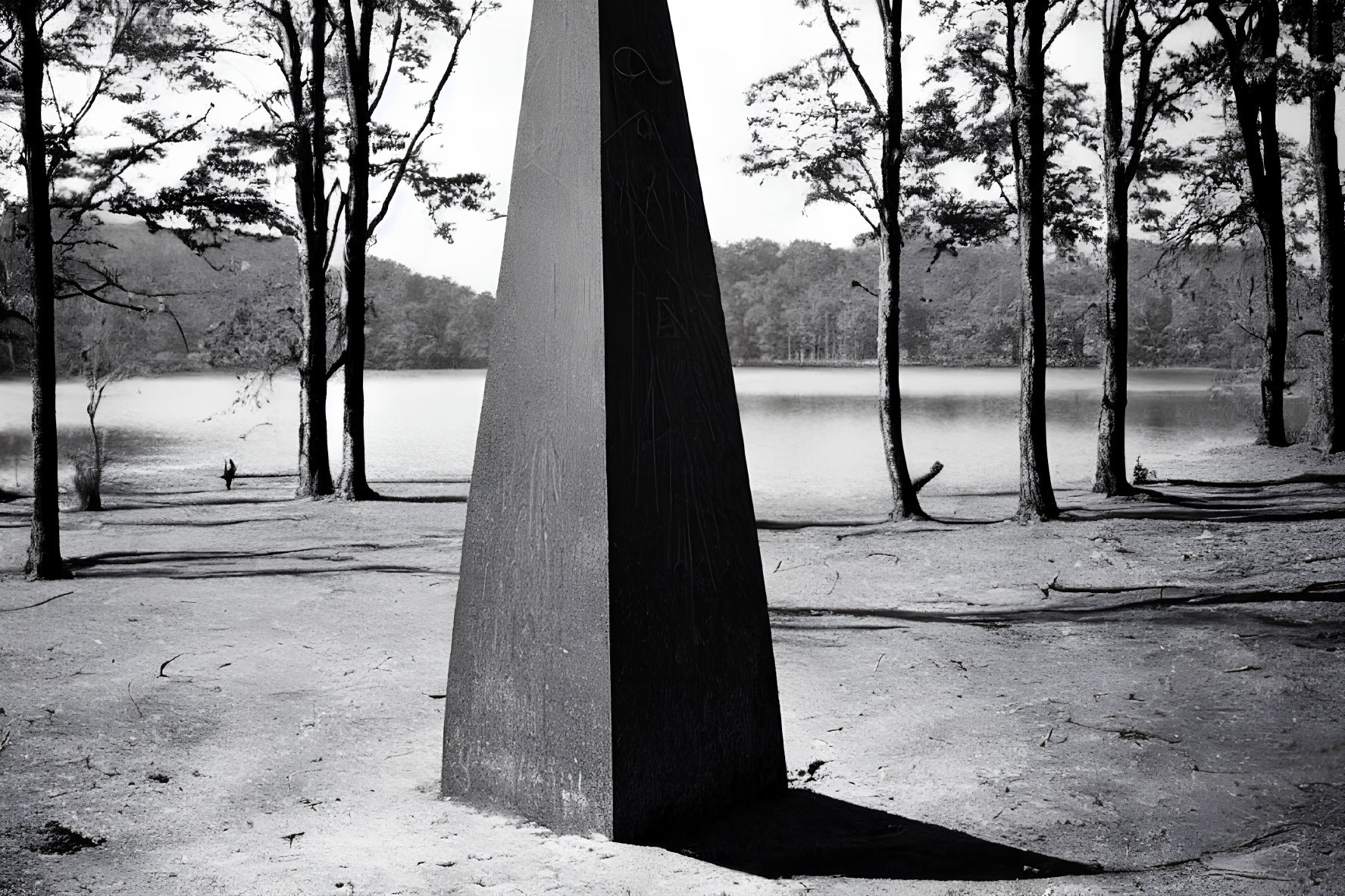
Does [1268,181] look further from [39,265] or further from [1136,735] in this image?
[39,265]

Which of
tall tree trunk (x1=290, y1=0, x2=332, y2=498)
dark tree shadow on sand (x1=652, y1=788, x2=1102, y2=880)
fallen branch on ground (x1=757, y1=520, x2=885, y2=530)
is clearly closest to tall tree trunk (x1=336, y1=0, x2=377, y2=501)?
tall tree trunk (x1=290, y1=0, x2=332, y2=498)

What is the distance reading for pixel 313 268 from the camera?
1695cm

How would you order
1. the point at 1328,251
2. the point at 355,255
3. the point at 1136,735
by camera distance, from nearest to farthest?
the point at 1136,735
the point at 355,255
the point at 1328,251

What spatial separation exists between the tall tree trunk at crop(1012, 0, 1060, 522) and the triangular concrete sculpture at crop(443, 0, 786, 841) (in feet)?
29.3

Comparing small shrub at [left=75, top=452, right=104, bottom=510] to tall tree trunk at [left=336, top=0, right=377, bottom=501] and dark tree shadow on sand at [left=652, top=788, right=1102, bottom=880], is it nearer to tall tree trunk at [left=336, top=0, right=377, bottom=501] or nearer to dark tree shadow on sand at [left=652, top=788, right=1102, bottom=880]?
tall tree trunk at [left=336, top=0, right=377, bottom=501]

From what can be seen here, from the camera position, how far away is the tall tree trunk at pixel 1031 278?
1247 cm

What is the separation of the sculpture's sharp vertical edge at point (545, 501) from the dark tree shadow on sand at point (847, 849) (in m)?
0.49

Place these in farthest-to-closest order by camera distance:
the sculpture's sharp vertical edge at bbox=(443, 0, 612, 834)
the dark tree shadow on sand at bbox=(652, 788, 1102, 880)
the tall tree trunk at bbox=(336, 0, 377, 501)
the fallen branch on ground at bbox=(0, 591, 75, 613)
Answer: the tall tree trunk at bbox=(336, 0, 377, 501), the fallen branch on ground at bbox=(0, 591, 75, 613), the sculpture's sharp vertical edge at bbox=(443, 0, 612, 834), the dark tree shadow on sand at bbox=(652, 788, 1102, 880)

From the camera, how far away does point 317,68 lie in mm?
16594

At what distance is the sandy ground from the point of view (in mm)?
3885

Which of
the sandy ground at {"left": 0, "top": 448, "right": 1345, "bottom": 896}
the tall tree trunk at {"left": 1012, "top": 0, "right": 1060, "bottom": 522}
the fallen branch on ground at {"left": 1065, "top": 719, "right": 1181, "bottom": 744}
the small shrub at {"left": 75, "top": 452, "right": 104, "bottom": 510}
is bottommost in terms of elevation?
the fallen branch on ground at {"left": 1065, "top": 719, "right": 1181, "bottom": 744}

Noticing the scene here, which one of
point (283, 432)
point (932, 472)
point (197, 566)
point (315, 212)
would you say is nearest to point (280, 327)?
point (315, 212)

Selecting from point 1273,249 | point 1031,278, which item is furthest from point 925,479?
point 1273,249

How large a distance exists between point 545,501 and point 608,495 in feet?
1.09
